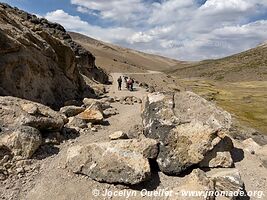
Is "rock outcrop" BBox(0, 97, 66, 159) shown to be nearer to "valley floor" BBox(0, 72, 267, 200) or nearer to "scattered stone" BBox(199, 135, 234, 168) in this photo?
"valley floor" BBox(0, 72, 267, 200)

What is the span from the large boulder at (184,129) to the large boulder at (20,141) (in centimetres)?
715

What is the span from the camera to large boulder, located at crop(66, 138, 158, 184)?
18.9 meters

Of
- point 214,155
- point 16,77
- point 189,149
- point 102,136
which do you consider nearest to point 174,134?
point 189,149

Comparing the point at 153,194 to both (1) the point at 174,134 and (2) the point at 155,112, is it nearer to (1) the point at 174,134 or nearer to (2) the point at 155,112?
(1) the point at 174,134

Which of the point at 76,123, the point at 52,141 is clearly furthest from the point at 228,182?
the point at 76,123

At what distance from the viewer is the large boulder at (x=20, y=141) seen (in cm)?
1953

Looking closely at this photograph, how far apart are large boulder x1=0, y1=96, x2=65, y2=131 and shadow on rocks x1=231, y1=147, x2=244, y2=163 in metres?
11.7

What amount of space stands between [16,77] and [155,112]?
1417cm

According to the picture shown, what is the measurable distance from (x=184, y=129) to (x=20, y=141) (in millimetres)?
9391

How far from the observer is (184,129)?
22.0m

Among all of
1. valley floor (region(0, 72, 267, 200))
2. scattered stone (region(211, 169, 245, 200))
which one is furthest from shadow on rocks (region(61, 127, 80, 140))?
scattered stone (region(211, 169, 245, 200))

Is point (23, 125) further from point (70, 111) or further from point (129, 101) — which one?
point (129, 101)

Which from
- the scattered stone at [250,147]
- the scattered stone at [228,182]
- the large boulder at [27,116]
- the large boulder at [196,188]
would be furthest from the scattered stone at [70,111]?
the scattered stone at [250,147]

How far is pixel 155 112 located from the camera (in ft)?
78.2
